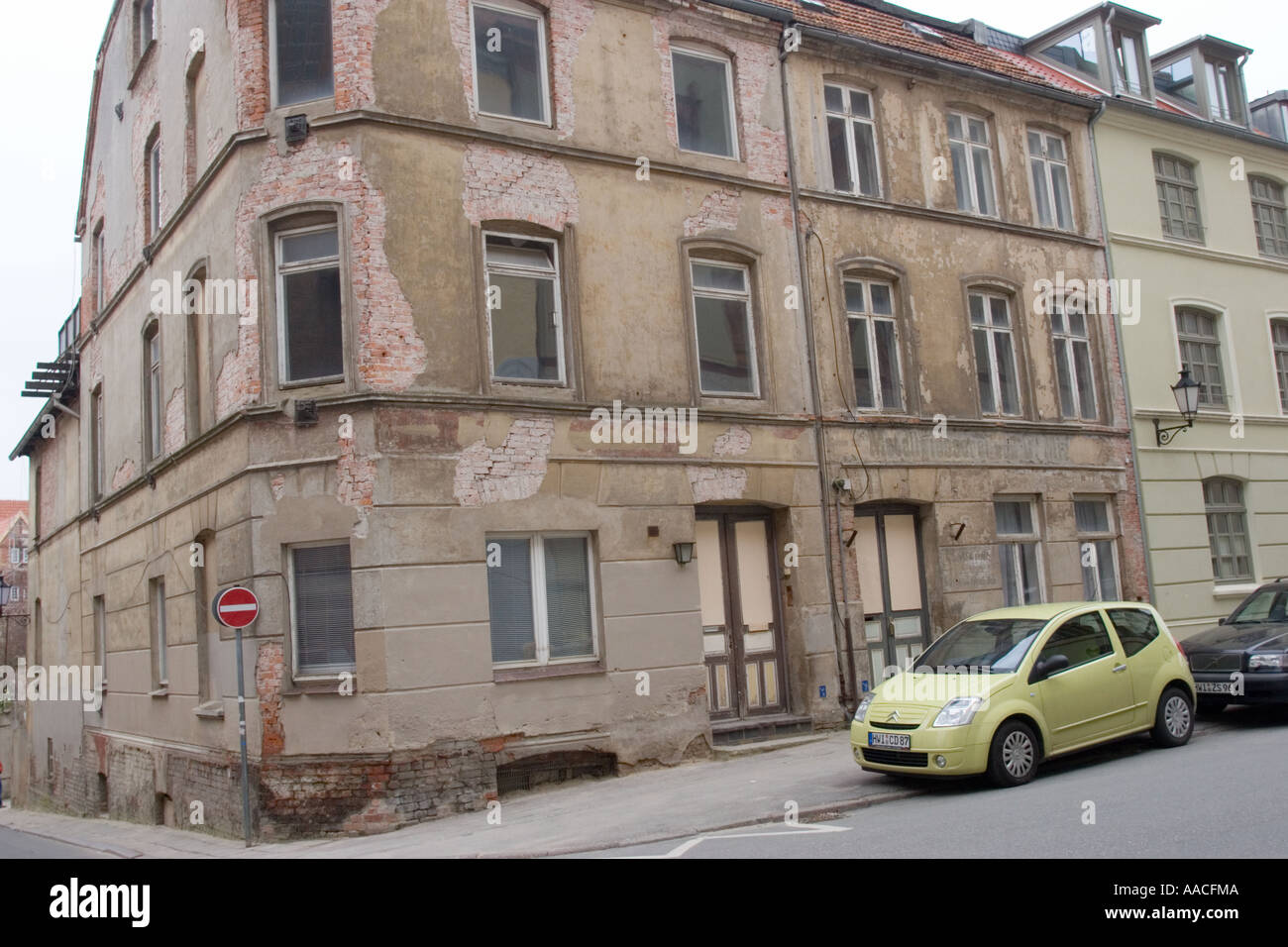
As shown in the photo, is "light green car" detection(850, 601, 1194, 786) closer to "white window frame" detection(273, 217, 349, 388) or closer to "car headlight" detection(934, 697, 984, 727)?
"car headlight" detection(934, 697, 984, 727)

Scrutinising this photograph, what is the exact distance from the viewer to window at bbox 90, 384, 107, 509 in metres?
21.2

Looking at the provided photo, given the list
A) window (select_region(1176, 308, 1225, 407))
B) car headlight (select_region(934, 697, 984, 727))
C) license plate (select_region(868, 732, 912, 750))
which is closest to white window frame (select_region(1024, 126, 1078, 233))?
window (select_region(1176, 308, 1225, 407))

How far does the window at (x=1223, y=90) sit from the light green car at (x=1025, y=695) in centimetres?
1639

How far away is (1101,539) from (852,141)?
8216 millimetres

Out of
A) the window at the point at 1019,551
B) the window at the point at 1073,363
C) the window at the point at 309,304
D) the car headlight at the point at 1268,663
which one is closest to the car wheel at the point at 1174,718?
the car headlight at the point at 1268,663

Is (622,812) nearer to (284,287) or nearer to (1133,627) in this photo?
(1133,627)

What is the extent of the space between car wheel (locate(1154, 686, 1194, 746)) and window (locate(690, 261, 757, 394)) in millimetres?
6614

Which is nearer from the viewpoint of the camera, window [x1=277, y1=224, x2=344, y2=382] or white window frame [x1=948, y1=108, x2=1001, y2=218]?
window [x1=277, y1=224, x2=344, y2=382]

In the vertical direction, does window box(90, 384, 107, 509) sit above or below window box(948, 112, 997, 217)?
below

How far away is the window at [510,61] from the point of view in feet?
47.5

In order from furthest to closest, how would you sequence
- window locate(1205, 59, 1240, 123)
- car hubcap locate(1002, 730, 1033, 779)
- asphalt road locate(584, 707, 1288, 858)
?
window locate(1205, 59, 1240, 123) < car hubcap locate(1002, 730, 1033, 779) < asphalt road locate(584, 707, 1288, 858)

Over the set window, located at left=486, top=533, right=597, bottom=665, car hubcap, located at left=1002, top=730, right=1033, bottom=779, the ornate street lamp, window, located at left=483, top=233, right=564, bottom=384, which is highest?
window, located at left=483, top=233, right=564, bottom=384

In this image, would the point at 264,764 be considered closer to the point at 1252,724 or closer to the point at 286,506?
the point at 286,506

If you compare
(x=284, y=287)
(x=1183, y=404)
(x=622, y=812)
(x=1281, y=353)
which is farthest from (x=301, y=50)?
(x=1281, y=353)
